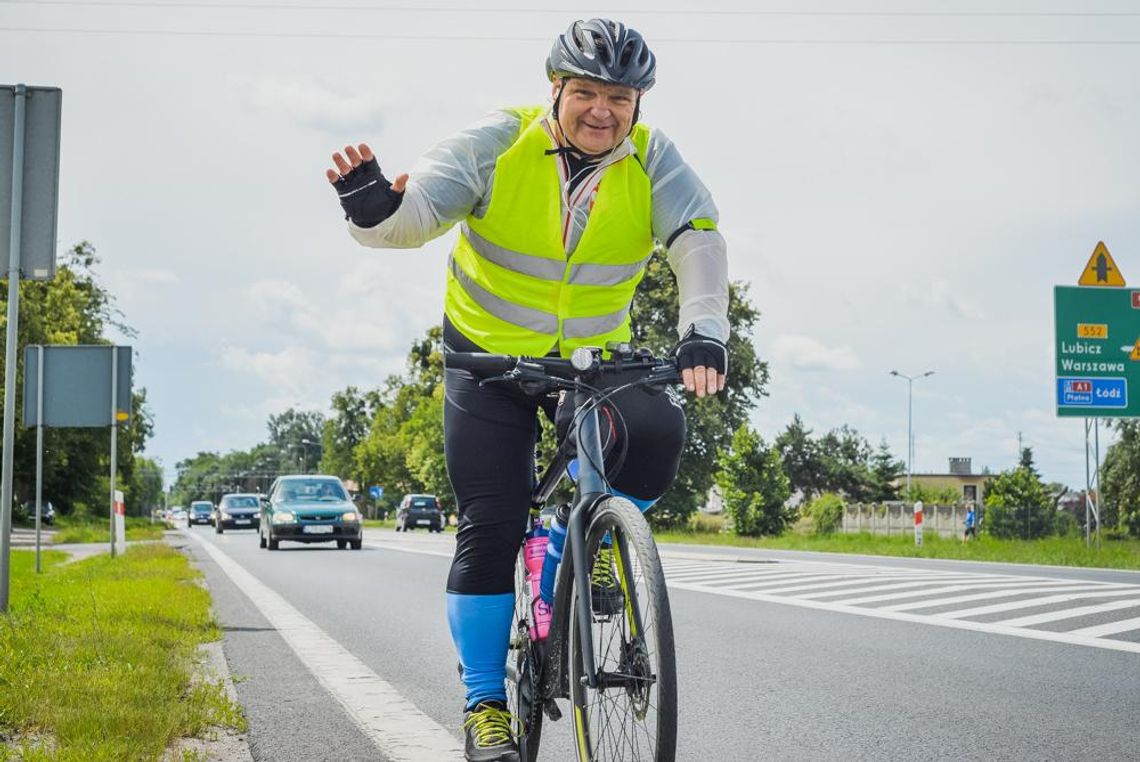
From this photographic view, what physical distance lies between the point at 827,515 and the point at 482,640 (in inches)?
2264

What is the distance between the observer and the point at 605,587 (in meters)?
3.30

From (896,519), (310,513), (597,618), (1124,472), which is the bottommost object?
(896,519)

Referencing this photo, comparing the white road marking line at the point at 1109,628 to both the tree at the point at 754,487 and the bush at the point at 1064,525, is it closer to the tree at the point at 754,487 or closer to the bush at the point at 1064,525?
the bush at the point at 1064,525

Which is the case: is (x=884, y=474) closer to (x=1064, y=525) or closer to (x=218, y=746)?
(x=1064, y=525)

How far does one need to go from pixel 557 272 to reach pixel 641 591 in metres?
1.04

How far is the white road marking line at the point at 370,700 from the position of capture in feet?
15.5

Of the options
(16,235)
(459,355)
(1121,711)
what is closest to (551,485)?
(459,355)

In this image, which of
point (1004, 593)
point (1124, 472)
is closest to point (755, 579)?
point (1004, 593)

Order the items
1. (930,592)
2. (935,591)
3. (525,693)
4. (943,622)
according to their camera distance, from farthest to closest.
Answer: (935,591), (930,592), (943,622), (525,693)

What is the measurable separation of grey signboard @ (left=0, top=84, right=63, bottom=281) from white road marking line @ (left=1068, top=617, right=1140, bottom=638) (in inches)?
282

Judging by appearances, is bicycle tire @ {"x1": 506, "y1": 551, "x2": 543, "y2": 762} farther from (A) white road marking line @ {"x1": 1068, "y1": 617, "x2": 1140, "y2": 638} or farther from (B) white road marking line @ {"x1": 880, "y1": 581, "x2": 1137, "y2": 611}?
(B) white road marking line @ {"x1": 880, "y1": 581, "x2": 1137, "y2": 611}

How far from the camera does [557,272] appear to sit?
12.4ft

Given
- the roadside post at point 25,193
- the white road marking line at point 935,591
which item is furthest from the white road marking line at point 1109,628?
the roadside post at point 25,193

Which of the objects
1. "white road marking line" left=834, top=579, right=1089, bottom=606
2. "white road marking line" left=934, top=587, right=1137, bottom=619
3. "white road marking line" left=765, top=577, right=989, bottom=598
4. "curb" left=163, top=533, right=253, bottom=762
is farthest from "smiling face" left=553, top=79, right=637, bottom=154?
"white road marking line" left=765, top=577, right=989, bottom=598
